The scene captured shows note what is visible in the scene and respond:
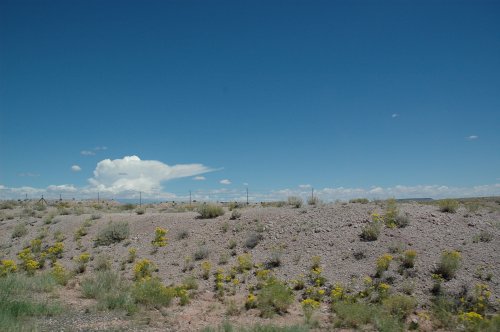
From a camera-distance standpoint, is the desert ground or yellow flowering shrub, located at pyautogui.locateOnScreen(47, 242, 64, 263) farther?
yellow flowering shrub, located at pyautogui.locateOnScreen(47, 242, 64, 263)

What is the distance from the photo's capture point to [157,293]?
521 inches

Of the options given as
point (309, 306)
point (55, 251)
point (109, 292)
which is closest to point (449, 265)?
point (309, 306)

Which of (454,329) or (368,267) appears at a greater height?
(368,267)

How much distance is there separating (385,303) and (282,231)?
838 cm

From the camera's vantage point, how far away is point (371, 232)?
59.2 ft

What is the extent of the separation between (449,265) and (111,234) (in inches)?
673

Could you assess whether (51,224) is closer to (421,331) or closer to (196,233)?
(196,233)

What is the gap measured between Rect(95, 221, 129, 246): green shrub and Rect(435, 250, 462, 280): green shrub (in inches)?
637

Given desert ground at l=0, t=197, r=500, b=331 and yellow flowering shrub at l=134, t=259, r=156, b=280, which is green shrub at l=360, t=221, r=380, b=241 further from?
yellow flowering shrub at l=134, t=259, r=156, b=280

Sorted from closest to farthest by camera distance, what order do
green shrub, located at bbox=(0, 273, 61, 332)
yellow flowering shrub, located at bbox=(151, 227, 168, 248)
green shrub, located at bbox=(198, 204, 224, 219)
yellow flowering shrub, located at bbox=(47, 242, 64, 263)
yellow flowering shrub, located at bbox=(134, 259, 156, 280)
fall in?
green shrub, located at bbox=(0, 273, 61, 332) → yellow flowering shrub, located at bbox=(134, 259, 156, 280) → yellow flowering shrub, located at bbox=(151, 227, 168, 248) → yellow flowering shrub, located at bbox=(47, 242, 64, 263) → green shrub, located at bbox=(198, 204, 224, 219)

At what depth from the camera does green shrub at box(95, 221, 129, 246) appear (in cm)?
2275

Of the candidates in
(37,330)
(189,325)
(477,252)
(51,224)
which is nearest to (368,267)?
(477,252)

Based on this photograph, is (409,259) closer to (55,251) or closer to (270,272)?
(270,272)

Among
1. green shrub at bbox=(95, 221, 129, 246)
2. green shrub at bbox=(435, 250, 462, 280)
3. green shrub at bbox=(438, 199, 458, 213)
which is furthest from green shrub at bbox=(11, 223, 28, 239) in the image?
green shrub at bbox=(438, 199, 458, 213)
